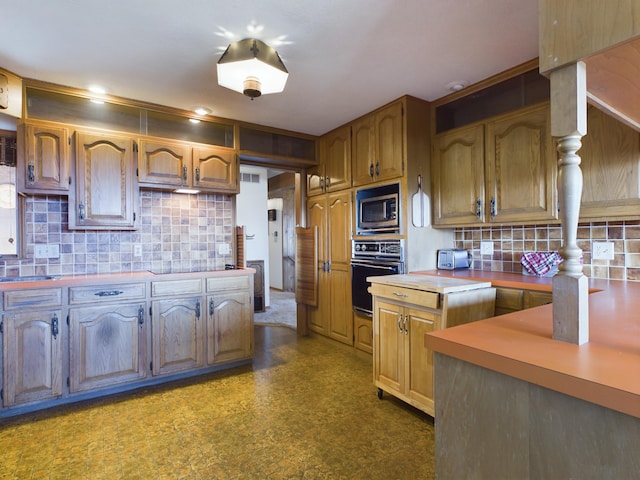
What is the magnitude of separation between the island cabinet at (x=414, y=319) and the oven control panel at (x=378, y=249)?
488mm

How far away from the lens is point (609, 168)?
80.5 inches

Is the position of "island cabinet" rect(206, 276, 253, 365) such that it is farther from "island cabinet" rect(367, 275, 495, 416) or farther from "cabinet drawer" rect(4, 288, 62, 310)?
"island cabinet" rect(367, 275, 495, 416)

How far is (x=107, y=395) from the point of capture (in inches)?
104

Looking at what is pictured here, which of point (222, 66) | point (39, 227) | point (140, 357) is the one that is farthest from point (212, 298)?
point (222, 66)

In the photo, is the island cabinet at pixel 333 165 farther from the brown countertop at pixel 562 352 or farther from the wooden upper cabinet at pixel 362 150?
the brown countertop at pixel 562 352

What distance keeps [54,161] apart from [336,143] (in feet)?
8.12

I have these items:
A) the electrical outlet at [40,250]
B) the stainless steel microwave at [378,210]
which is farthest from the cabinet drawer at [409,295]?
the electrical outlet at [40,250]

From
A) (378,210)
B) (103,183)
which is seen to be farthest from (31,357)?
(378,210)

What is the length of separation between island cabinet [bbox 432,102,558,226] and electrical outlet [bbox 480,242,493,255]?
318 mm

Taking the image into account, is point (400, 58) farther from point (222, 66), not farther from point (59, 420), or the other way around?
point (59, 420)

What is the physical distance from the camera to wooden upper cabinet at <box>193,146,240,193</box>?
3182mm

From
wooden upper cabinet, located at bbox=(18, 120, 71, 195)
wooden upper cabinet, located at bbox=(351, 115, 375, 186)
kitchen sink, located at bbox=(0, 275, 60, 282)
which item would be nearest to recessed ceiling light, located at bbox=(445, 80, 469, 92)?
wooden upper cabinet, located at bbox=(351, 115, 375, 186)

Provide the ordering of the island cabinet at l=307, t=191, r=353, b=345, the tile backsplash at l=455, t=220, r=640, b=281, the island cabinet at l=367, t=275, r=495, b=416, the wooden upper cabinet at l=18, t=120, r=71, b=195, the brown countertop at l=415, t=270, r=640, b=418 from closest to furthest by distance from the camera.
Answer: the brown countertop at l=415, t=270, r=640, b=418 < the island cabinet at l=367, t=275, r=495, b=416 < the tile backsplash at l=455, t=220, r=640, b=281 < the wooden upper cabinet at l=18, t=120, r=71, b=195 < the island cabinet at l=307, t=191, r=353, b=345

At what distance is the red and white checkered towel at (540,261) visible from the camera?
97.2 inches
